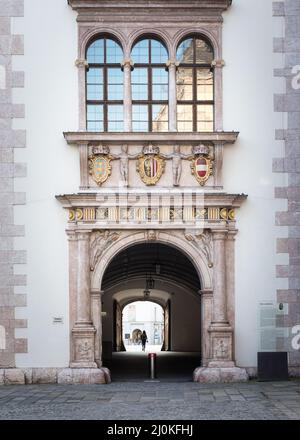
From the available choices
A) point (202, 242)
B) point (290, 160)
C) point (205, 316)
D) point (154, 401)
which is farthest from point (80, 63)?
point (154, 401)

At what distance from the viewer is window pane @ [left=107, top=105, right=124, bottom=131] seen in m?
16.9

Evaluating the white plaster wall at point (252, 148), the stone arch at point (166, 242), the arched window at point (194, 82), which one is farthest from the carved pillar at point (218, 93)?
the stone arch at point (166, 242)

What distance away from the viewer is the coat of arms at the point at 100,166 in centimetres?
1658

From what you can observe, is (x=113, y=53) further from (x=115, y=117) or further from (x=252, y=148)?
(x=252, y=148)

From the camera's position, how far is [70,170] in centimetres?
1670

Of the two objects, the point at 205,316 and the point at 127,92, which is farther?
the point at 127,92

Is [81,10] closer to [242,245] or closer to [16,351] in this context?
[242,245]

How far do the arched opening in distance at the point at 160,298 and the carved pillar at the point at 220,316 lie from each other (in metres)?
1.15

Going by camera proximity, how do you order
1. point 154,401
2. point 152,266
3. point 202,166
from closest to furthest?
point 154,401, point 202,166, point 152,266

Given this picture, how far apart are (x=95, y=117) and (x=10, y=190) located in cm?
249

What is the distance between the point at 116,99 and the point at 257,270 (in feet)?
16.1

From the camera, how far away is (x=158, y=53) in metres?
17.1
